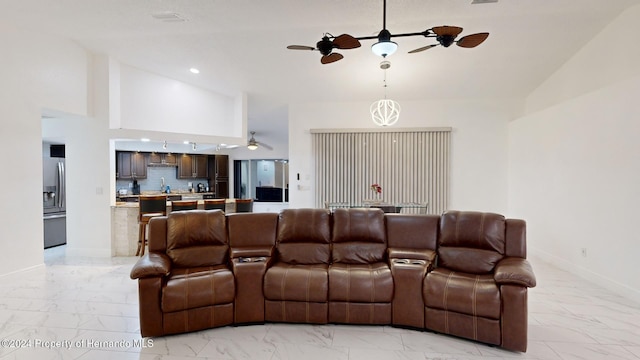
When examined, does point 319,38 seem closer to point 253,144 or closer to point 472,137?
point 472,137

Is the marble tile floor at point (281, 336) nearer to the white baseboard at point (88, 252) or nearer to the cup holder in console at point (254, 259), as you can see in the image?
the cup holder in console at point (254, 259)

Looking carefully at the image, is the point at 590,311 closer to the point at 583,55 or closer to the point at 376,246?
the point at 376,246

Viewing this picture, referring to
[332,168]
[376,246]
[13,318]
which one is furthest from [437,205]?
[13,318]

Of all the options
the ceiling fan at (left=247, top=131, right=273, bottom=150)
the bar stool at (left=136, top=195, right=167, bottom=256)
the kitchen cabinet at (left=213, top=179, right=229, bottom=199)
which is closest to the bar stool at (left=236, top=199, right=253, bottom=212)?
the bar stool at (left=136, top=195, right=167, bottom=256)

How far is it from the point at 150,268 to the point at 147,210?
2.89 m

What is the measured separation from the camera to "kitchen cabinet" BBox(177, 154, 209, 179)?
9672 mm

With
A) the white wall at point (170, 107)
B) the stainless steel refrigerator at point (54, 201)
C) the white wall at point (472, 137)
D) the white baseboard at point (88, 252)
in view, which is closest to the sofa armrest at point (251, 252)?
the white baseboard at point (88, 252)

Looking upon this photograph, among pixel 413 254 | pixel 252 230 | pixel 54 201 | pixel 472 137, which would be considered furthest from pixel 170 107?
pixel 472 137

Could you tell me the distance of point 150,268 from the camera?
277 cm

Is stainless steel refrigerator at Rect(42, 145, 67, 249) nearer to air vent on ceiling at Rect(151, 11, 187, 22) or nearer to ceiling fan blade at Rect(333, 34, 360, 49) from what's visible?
air vent on ceiling at Rect(151, 11, 187, 22)

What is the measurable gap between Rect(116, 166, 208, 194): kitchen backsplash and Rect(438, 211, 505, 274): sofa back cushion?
8.45m

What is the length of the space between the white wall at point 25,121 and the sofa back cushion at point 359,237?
4411 millimetres

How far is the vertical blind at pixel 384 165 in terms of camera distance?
6.79 meters

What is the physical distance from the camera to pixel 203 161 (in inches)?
400
